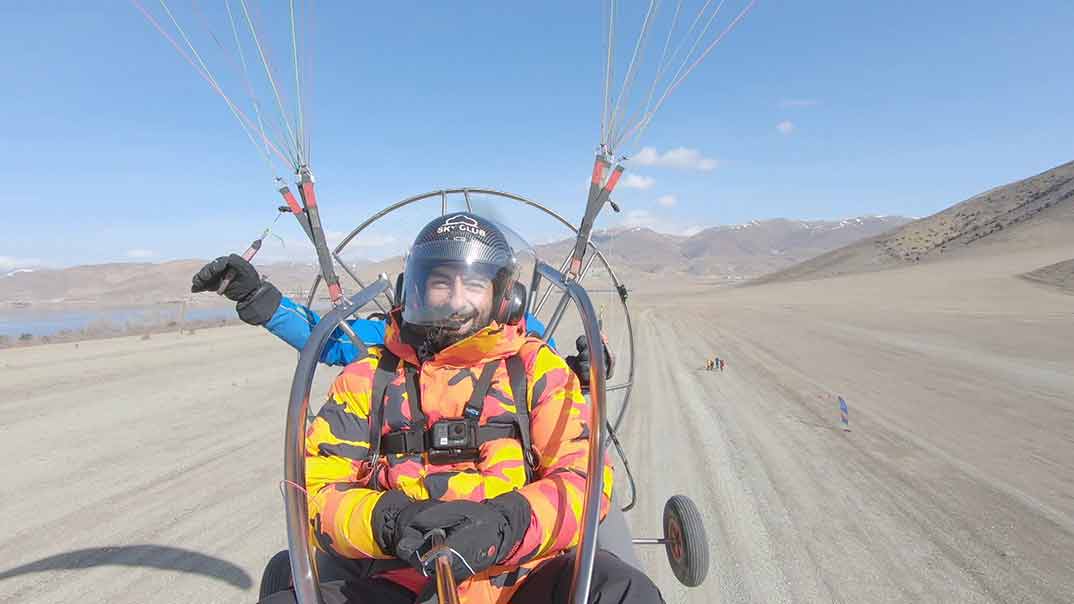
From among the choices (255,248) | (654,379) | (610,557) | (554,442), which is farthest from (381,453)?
(654,379)

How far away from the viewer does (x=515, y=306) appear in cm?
276

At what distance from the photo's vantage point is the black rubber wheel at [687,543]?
8.48ft

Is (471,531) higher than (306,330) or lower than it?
lower

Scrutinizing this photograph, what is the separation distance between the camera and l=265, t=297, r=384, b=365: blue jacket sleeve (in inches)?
142

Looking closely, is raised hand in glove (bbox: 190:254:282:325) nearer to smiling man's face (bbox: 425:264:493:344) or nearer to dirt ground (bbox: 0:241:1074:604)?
smiling man's face (bbox: 425:264:493:344)

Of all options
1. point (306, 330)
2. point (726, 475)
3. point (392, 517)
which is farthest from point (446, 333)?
point (726, 475)

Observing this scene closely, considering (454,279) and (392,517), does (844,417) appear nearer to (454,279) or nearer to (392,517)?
(454,279)

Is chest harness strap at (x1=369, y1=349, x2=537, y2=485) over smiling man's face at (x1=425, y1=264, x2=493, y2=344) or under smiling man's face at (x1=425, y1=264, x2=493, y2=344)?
under

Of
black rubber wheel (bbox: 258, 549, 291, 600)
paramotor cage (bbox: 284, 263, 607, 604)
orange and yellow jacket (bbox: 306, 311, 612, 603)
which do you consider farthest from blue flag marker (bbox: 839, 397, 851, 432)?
black rubber wheel (bbox: 258, 549, 291, 600)

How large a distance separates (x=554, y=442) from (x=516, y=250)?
1044 mm

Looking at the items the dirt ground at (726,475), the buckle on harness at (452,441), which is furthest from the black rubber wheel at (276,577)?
the dirt ground at (726,475)

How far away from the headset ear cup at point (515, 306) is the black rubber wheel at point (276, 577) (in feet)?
4.52

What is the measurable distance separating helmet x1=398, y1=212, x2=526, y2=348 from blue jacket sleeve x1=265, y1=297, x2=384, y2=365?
0.89 meters

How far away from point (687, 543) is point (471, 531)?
4.41 feet
